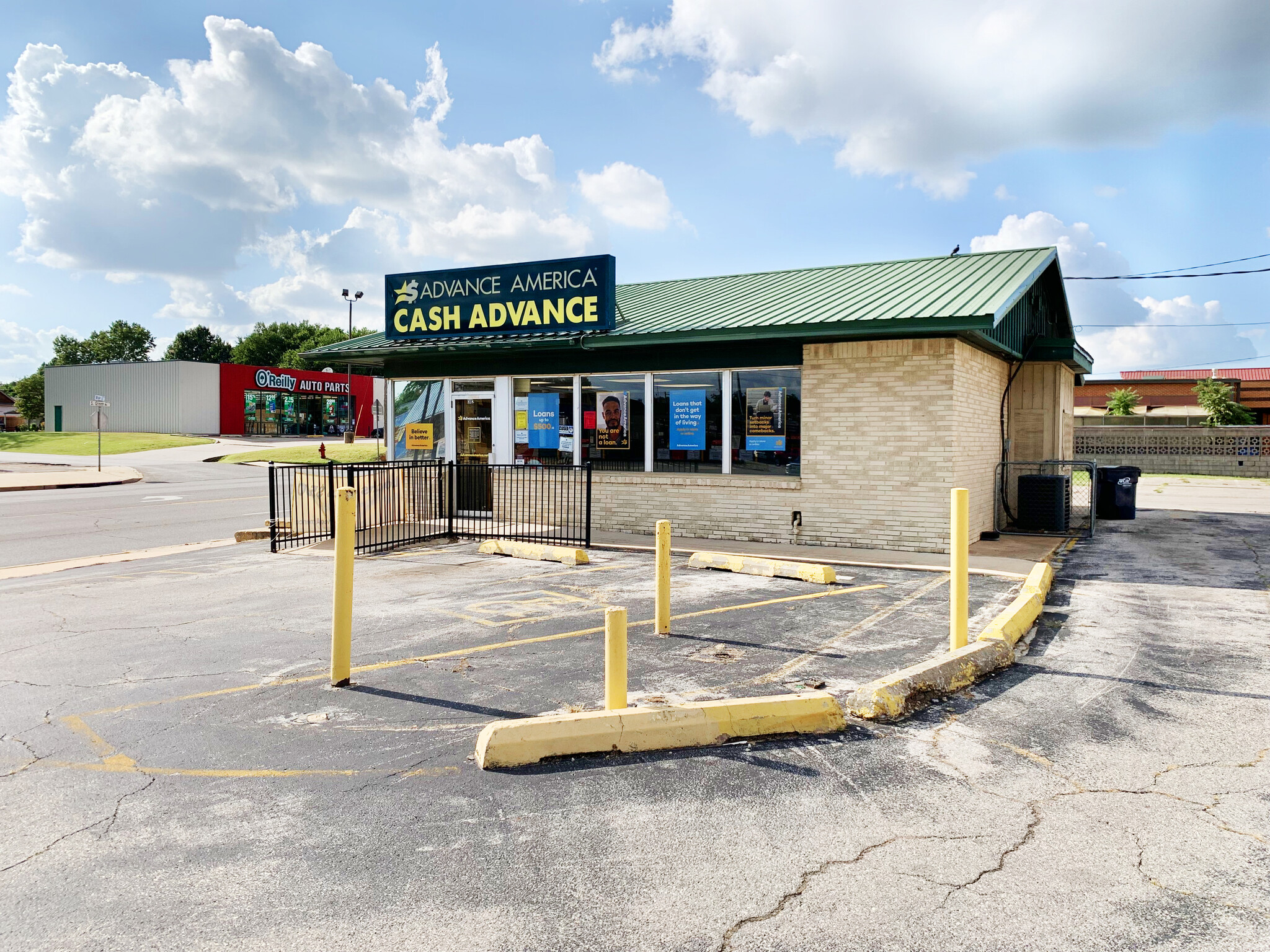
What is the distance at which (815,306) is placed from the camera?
13.5 meters

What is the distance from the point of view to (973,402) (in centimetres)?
1362

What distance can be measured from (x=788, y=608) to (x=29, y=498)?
2455 cm

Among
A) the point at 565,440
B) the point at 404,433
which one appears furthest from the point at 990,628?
the point at 404,433

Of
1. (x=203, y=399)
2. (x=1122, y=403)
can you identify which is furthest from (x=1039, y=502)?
(x=203, y=399)

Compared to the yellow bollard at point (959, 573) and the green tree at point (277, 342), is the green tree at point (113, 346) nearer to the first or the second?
the green tree at point (277, 342)

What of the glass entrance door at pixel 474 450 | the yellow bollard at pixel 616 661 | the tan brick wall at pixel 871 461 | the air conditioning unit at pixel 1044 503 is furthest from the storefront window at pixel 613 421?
the yellow bollard at pixel 616 661

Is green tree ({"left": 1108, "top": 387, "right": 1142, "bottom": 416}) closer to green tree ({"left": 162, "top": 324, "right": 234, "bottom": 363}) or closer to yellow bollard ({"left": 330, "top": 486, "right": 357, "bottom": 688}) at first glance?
yellow bollard ({"left": 330, "top": 486, "right": 357, "bottom": 688})

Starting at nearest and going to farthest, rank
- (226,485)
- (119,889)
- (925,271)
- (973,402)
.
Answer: (119,889) → (973,402) → (925,271) → (226,485)

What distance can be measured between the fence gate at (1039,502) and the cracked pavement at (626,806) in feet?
26.2

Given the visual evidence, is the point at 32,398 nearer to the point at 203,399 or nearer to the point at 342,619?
the point at 203,399

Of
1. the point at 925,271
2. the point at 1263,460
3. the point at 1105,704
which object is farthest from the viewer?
the point at 1263,460

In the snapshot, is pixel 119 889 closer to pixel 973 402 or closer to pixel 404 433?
pixel 973 402

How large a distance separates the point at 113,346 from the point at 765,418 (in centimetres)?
13174

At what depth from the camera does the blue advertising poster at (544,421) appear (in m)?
15.5
